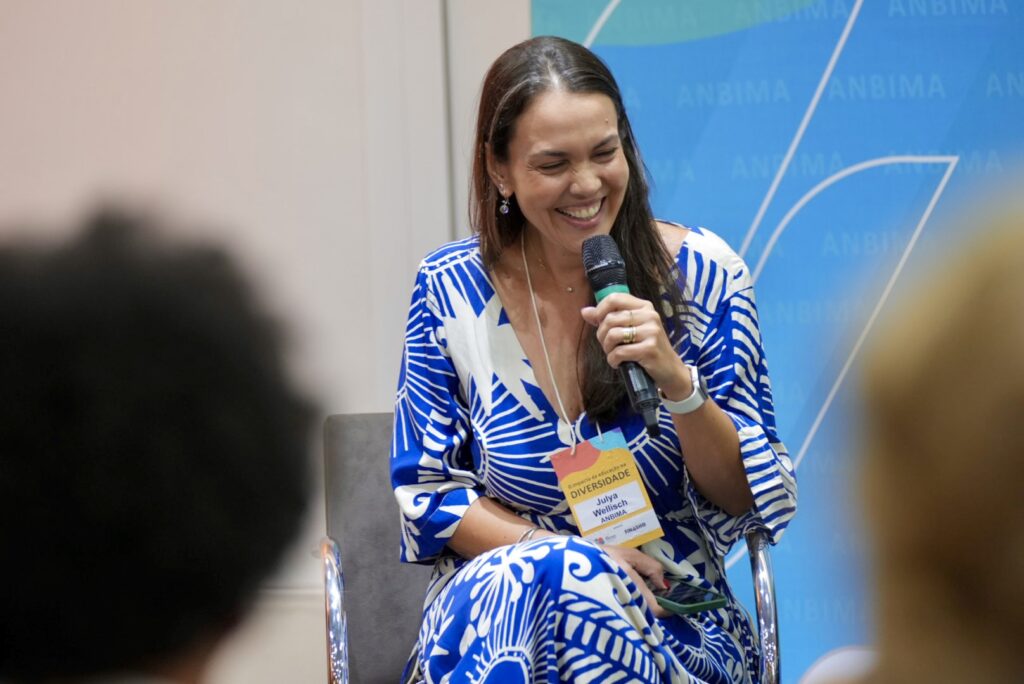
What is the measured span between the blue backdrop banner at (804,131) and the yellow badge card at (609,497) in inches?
39.7

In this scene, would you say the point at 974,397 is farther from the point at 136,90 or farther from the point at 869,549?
the point at 136,90

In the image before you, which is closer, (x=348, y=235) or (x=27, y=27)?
(x=348, y=235)

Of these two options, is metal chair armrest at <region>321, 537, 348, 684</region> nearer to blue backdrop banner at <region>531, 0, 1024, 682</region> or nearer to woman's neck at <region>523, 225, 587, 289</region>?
woman's neck at <region>523, 225, 587, 289</region>

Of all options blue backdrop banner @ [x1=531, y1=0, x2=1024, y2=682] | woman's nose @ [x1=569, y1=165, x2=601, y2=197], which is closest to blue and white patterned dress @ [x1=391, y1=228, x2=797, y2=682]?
woman's nose @ [x1=569, y1=165, x2=601, y2=197]

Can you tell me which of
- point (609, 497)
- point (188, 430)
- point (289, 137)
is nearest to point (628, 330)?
point (609, 497)

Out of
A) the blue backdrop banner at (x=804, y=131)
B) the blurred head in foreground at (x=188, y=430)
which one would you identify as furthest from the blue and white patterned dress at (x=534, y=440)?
the blue backdrop banner at (x=804, y=131)

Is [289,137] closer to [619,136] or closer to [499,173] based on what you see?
[499,173]

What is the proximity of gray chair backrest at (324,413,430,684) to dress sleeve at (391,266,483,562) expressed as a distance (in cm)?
24

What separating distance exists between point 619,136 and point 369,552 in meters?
0.89

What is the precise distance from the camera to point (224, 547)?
1.24 m

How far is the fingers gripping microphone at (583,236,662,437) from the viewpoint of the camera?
5.09ft

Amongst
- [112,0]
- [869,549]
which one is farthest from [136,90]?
[869,549]

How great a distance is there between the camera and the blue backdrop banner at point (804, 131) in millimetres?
2717

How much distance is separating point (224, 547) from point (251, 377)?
196mm
